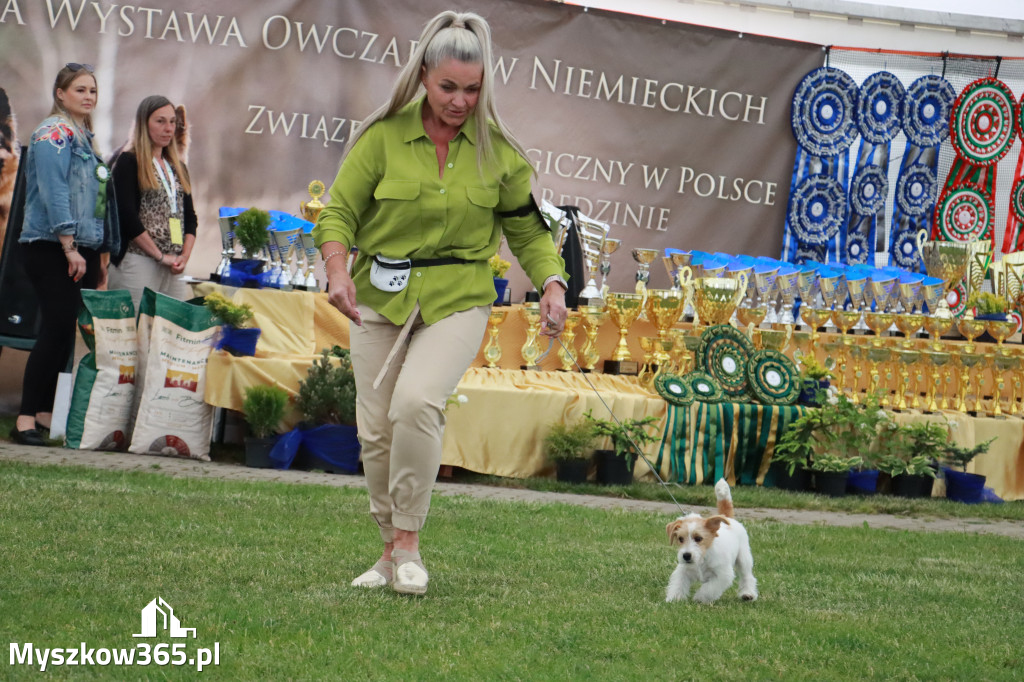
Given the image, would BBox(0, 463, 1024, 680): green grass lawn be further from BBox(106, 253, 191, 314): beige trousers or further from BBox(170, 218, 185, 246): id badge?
BBox(170, 218, 185, 246): id badge

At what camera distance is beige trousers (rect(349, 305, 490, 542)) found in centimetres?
327

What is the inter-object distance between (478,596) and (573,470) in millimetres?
3165

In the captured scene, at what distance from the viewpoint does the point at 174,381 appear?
21.6 ft

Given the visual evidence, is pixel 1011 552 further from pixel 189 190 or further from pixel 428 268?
pixel 189 190

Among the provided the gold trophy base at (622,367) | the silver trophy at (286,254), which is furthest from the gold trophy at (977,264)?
the silver trophy at (286,254)

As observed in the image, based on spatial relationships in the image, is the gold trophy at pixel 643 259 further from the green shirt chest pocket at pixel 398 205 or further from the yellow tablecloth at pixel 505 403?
the green shirt chest pocket at pixel 398 205

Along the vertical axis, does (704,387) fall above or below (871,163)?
below

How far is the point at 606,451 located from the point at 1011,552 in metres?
2.22

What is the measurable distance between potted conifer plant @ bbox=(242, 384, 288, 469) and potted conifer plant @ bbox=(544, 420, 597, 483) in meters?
1.48

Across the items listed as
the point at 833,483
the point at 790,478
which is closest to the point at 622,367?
the point at 790,478

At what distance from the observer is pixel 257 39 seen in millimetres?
8570

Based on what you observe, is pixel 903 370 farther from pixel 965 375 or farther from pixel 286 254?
pixel 286 254
